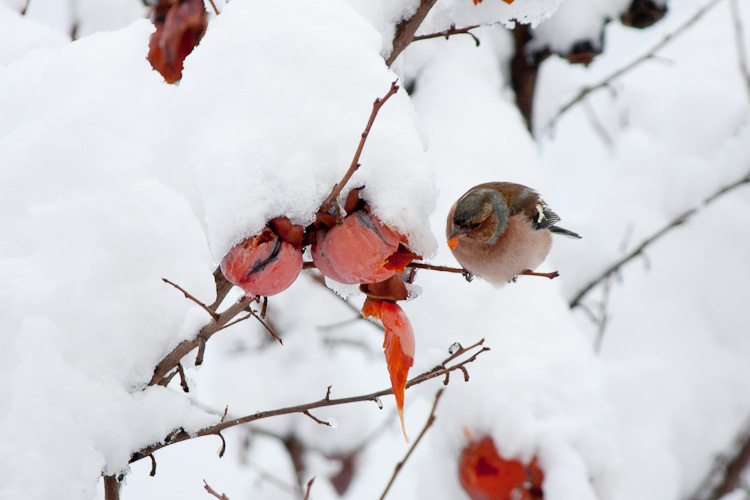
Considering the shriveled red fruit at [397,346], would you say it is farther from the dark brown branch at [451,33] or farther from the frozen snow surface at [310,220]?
the dark brown branch at [451,33]

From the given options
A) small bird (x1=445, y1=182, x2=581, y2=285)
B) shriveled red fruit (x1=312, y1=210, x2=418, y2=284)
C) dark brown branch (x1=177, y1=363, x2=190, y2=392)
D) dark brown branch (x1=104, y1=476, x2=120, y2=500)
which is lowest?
small bird (x1=445, y1=182, x2=581, y2=285)

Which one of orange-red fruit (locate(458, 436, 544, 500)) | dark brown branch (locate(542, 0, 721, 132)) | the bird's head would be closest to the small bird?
the bird's head

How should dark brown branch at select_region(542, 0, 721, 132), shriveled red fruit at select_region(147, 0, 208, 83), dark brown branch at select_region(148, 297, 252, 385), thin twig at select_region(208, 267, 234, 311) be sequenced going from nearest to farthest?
dark brown branch at select_region(148, 297, 252, 385) → thin twig at select_region(208, 267, 234, 311) → shriveled red fruit at select_region(147, 0, 208, 83) → dark brown branch at select_region(542, 0, 721, 132)

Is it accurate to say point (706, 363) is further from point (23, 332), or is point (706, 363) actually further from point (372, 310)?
point (23, 332)

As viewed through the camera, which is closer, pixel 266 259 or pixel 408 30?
pixel 266 259

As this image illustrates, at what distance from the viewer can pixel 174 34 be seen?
1.00m

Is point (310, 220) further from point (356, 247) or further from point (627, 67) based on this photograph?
point (627, 67)

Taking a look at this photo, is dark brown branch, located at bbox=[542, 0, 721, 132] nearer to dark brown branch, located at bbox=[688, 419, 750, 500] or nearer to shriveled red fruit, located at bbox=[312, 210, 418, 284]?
dark brown branch, located at bbox=[688, 419, 750, 500]

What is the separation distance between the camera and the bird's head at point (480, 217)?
1.48 meters

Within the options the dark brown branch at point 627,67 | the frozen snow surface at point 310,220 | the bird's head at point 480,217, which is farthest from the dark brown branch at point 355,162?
the dark brown branch at point 627,67

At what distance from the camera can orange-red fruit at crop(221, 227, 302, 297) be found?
0.63 metres

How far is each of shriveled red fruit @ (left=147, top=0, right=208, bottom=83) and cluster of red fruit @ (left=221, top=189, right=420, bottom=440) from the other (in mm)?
467

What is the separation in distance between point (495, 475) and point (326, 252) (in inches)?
37.0

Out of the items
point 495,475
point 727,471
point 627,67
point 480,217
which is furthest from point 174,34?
point 727,471
